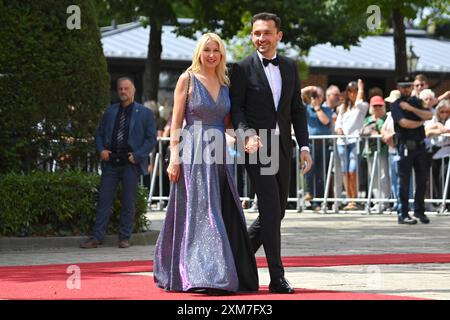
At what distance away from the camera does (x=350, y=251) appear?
1392 cm

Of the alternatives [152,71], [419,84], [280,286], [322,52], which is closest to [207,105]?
[280,286]

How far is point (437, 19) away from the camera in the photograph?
132ft

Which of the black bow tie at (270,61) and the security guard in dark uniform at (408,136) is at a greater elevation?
the black bow tie at (270,61)

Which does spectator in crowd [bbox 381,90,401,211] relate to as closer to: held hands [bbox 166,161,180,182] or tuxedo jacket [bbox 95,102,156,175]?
tuxedo jacket [bbox 95,102,156,175]

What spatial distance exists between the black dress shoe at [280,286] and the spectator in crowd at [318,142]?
39.0 feet

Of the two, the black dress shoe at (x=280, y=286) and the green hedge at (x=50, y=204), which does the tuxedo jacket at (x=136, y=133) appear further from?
the black dress shoe at (x=280, y=286)

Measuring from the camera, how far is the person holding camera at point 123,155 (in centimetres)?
1484
